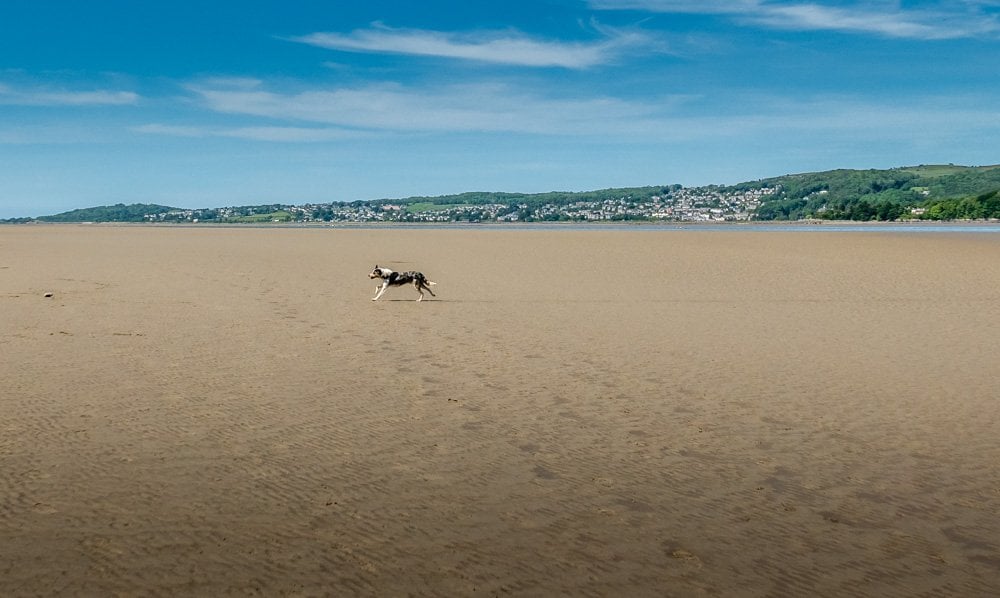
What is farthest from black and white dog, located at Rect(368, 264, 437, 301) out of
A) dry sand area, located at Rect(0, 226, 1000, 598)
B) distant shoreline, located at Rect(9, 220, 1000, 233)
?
distant shoreline, located at Rect(9, 220, 1000, 233)

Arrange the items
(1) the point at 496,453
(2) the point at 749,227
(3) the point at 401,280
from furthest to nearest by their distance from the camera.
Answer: (2) the point at 749,227, (3) the point at 401,280, (1) the point at 496,453

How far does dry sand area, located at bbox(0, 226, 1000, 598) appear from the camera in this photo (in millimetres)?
5660

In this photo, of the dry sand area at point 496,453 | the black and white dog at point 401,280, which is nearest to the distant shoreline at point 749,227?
the black and white dog at point 401,280

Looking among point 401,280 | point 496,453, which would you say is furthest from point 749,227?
point 496,453

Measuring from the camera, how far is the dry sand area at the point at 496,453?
5660mm

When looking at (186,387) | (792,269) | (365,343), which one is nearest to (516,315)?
(365,343)

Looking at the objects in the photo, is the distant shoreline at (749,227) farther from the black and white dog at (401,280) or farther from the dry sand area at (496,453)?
the dry sand area at (496,453)

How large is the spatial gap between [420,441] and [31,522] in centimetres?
374

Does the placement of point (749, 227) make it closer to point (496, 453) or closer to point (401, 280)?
point (401, 280)

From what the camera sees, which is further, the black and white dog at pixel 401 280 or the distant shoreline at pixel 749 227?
the distant shoreline at pixel 749 227

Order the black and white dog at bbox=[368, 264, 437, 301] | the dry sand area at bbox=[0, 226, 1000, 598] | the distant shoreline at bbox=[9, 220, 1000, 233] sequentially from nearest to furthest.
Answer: the dry sand area at bbox=[0, 226, 1000, 598], the black and white dog at bbox=[368, 264, 437, 301], the distant shoreline at bbox=[9, 220, 1000, 233]

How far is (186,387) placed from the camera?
36.9ft

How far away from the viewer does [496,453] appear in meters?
8.41

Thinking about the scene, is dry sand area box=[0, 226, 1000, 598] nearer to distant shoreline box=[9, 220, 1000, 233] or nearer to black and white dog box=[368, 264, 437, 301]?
black and white dog box=[368, 264, 437, 301]
